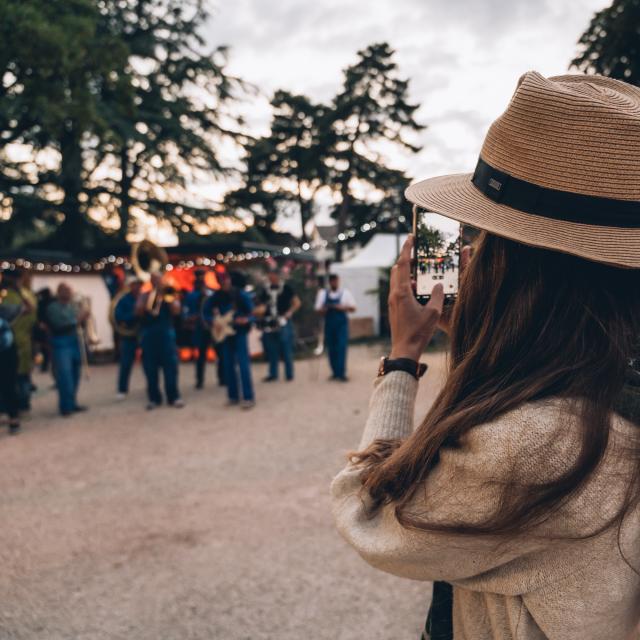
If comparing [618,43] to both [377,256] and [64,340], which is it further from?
[64,340]

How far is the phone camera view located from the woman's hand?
56 mm

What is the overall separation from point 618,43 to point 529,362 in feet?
46.1

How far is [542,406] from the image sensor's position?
2.73ft

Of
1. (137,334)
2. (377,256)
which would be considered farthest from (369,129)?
(137,334)

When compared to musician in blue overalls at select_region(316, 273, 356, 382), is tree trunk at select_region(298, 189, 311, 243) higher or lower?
higher

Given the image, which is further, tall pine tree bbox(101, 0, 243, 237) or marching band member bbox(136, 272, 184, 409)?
tall pine tree bbox(101, 0, 243, 237)


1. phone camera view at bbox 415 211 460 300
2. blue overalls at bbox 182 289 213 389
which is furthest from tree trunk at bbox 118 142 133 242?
phone camera view at bbox 415 211 460 300

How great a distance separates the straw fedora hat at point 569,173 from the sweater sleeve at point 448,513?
0.31 meters

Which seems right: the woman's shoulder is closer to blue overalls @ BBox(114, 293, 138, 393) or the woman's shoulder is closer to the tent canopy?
blue overalls @ BBox(114, 293, 138, 393)

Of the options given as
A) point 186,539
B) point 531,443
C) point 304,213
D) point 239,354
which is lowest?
point 186,539

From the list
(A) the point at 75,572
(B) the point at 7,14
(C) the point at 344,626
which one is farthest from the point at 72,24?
(C) the point at 344,626

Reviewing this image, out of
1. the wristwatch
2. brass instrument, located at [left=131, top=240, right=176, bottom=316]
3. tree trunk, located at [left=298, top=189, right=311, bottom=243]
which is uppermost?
tree trunk, located at [left=298, top=189, right=311, bottom=243]

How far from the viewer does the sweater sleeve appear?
820mm

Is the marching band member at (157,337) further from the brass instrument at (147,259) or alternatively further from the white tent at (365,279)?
the white tent at (365,279)
